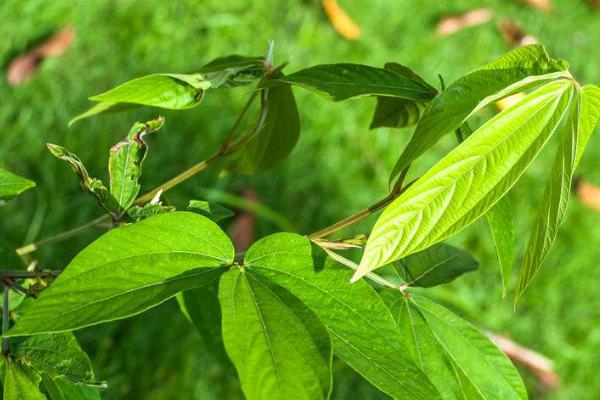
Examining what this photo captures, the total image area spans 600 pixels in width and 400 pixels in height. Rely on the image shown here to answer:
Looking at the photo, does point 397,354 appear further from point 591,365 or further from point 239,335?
point 591,365

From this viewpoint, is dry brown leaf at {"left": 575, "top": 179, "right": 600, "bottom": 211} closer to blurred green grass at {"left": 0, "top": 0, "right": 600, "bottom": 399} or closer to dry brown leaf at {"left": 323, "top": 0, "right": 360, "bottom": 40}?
blurred green grass at {"left": 0, "top": 0, "right": 600, "bottom": 399}

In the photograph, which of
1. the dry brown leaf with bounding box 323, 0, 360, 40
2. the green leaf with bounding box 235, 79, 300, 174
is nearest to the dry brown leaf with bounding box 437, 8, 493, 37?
the dry brown leaf with bounding box 323, 0, 360, 40

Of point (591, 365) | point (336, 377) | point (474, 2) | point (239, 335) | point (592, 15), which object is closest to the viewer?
point (239, 335)

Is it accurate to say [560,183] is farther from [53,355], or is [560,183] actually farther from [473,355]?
[53,355]

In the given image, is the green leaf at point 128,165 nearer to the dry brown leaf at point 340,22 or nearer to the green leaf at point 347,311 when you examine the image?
the green leaf at point 347,311

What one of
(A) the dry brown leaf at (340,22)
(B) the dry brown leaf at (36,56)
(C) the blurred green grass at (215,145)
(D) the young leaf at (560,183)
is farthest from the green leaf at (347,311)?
(A) the dry brown leaf at (340,22)

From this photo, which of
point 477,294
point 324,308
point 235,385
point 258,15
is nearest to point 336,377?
point 235,385
